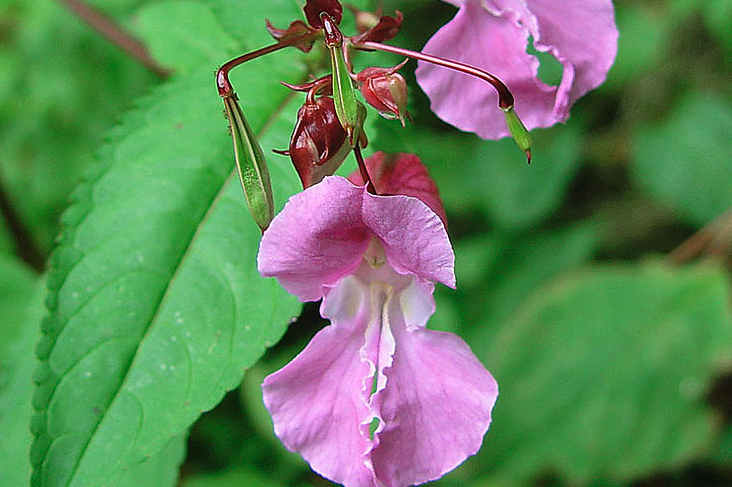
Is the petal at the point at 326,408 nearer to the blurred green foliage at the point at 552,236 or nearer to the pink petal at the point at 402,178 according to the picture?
the pink petal at the point at 402,178

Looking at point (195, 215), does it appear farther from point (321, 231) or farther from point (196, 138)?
point (321, 231)

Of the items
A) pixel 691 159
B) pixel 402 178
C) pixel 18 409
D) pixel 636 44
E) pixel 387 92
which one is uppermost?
pixel 387 92

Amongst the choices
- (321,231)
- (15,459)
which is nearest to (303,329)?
(15,459)

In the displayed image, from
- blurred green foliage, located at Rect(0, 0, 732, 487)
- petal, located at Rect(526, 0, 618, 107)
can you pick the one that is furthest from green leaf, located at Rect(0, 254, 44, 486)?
petal, located at Rect(526, 0, 618, 107)

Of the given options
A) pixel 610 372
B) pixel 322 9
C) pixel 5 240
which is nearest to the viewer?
pixel 322 9

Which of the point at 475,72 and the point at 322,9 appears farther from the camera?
the point at 322,9

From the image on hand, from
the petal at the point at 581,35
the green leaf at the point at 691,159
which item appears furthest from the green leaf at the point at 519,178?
the petal at the point at 581,35

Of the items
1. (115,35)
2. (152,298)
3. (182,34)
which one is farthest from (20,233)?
(152,298)

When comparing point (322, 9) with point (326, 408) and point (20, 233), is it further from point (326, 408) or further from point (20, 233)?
point (20, 233)
